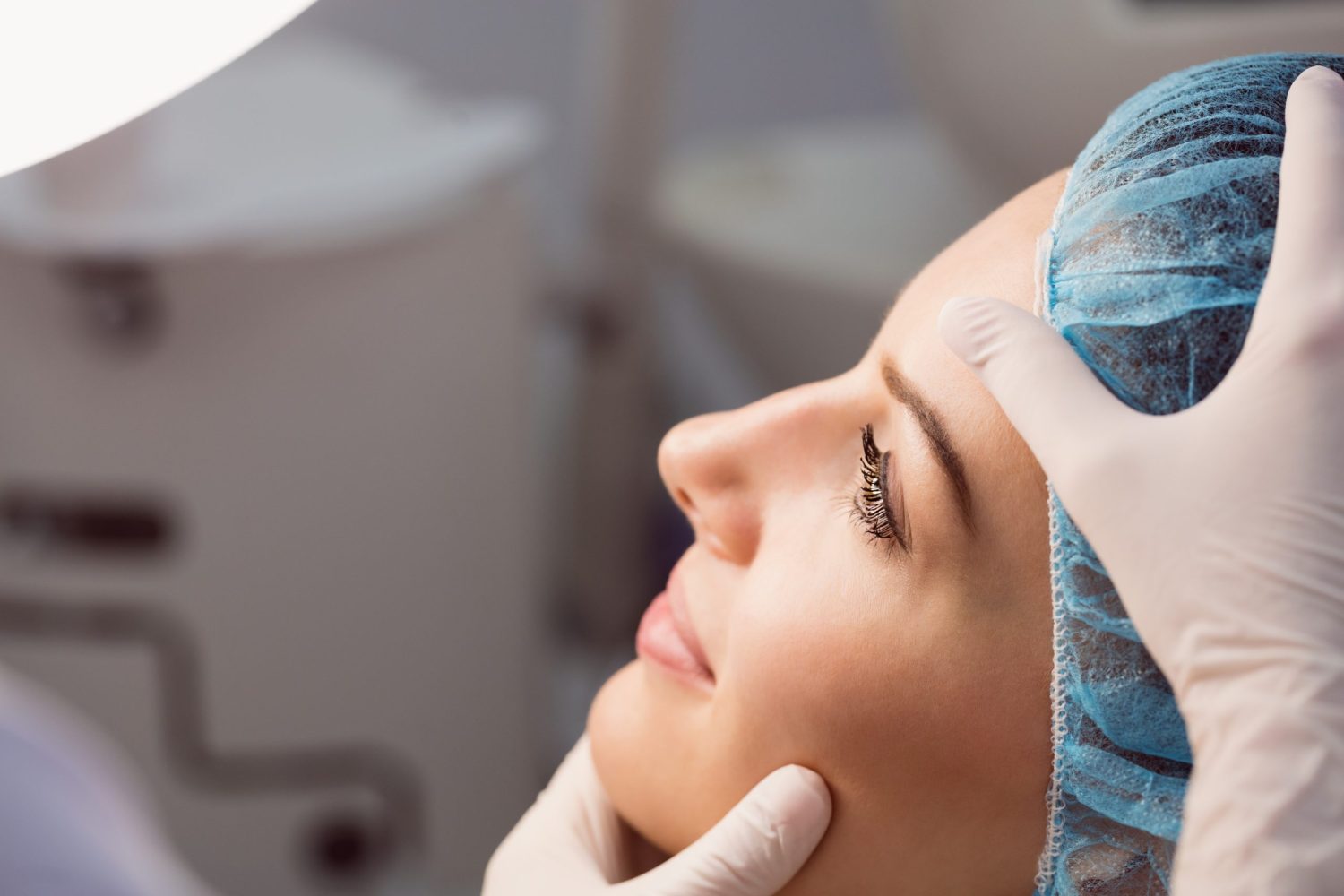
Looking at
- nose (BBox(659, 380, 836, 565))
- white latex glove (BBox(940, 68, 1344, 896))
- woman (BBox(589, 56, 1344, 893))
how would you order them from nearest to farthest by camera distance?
1. white latex glove (BBox(940, 68, 1344, 896))
2. woman (BBox(589, 56, 1344, 893))
3. nose (BBox(659, 380, 836, 565))

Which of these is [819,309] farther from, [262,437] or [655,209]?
[262,437]

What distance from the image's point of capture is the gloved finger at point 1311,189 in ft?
1.94

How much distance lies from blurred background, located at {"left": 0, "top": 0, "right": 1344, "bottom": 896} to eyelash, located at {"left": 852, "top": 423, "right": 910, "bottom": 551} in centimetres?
80

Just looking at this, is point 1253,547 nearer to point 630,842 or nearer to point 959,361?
point 959,361

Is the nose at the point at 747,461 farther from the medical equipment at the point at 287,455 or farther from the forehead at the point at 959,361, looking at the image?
the medical equipment at the point at 287,455

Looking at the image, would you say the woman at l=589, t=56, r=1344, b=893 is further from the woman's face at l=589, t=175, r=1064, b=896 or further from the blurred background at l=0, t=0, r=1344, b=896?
the blurred background at l=0, t=0, r=1344, b=896

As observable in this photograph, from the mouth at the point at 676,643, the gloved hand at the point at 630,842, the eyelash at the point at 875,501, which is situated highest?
the eyelash at the point at 875,501

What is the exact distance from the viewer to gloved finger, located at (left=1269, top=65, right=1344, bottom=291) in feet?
1.94

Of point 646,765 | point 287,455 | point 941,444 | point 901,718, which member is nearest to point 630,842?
point 646,765

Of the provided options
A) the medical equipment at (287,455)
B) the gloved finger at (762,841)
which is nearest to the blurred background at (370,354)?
the medical equipment at (287,455)

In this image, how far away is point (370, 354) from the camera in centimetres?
160

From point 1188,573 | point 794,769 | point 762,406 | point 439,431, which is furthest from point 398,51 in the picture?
point 1188,573

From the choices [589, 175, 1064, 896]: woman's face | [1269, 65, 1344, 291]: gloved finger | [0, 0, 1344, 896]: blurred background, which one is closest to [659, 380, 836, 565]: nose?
[589, 175, 1064, 896]: woman's face

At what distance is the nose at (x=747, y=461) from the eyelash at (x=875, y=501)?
0.05 metres
